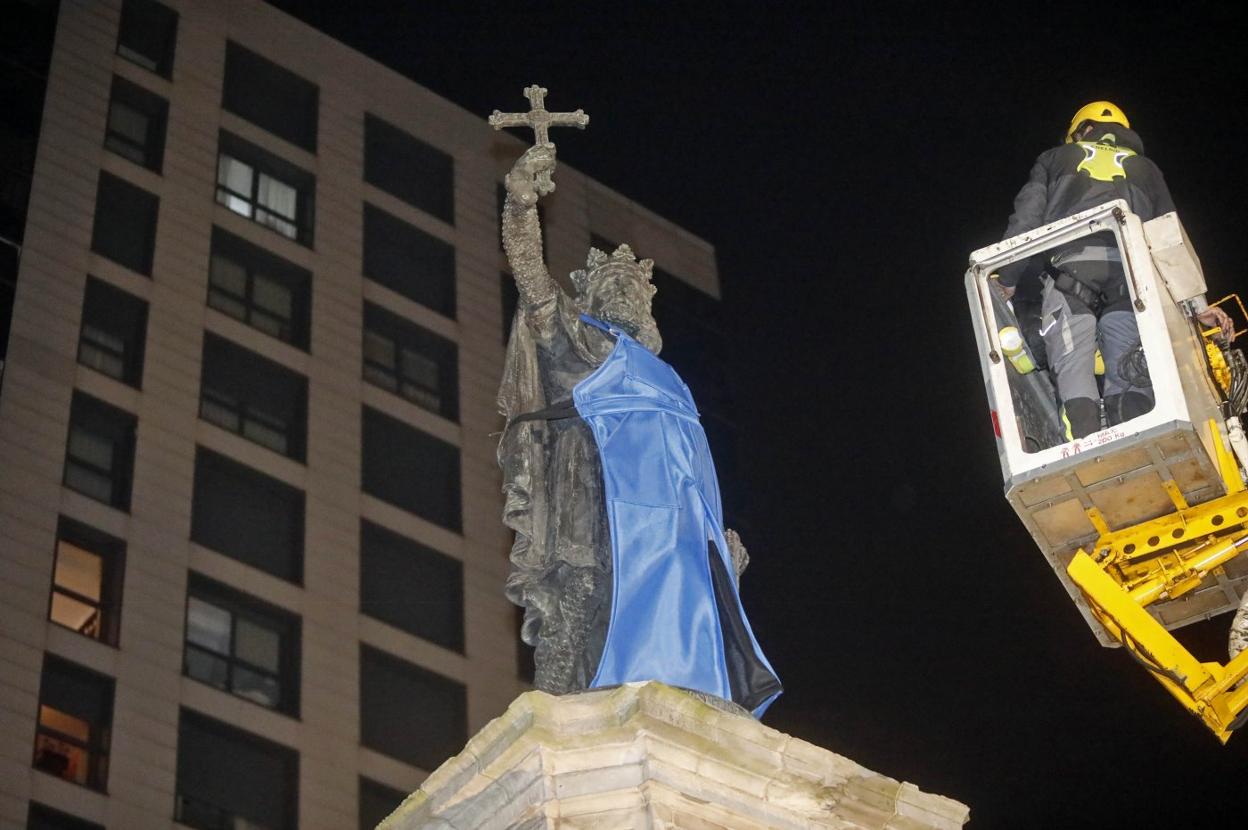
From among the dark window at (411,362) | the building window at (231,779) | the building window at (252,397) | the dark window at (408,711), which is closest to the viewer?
the building window at (231,779)

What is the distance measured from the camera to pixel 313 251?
1748 inches

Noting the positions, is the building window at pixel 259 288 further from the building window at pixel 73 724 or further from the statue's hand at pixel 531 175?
the statue's hand at pixel 531 175

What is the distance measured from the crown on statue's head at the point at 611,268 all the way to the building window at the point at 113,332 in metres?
25.5

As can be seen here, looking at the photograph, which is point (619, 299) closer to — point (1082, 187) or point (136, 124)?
point (1082, 187)

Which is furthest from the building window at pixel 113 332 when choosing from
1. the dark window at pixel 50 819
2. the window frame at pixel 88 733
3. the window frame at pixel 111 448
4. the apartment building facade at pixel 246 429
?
the dark window at pixel 50 819

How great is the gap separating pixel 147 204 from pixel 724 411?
15.9 metres

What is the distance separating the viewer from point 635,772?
12.1 metres

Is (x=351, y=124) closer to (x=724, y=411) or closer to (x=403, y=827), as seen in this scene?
(x=724, y=411)

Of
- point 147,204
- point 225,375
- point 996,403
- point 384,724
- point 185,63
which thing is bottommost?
point 996,403

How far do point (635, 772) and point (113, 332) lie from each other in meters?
29.1

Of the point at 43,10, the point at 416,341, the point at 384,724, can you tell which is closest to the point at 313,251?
the point at 416,341

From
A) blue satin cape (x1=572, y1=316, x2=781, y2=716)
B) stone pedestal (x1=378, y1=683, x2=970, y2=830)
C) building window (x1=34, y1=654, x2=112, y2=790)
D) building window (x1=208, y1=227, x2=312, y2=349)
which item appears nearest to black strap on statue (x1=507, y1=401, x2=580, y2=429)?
blue satin cape (x1=572, y1=316, x2=781, y2=716)

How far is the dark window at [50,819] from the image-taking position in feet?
106

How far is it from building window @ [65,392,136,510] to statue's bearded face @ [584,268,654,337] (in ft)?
78.4
